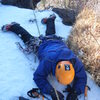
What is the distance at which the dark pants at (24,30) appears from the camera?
215 inches

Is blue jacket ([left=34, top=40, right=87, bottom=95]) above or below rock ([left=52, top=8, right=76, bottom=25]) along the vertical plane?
below

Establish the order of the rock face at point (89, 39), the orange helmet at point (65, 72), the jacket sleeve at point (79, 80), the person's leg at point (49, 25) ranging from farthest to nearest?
the person's leg at point (49, 25), the rock face at point (89, 39), the jacket sleeve at point (79, 80), the orange helmet at point (65, 72)

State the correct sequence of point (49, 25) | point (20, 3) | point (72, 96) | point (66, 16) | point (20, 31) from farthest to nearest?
point (20, 3), point (66, 16), point (49, 25), point (20, 31), point (72, 96)

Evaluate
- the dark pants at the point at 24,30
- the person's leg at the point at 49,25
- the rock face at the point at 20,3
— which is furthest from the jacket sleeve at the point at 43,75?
the rock face at the point at 20,3

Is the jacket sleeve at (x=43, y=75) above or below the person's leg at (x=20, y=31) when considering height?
below

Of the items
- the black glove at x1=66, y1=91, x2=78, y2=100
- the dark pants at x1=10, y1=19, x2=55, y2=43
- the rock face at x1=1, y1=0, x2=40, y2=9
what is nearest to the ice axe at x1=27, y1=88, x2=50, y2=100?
the black glove at x1=66, y1=91, x2=78, y2=100

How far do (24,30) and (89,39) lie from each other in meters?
1.67

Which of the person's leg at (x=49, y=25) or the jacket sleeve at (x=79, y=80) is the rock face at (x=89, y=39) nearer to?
the jacket sleeve at (x=79, y=80)

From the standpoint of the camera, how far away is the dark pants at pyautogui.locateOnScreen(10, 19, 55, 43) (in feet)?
17.9

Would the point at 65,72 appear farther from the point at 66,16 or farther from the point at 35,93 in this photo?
the point at 66,16

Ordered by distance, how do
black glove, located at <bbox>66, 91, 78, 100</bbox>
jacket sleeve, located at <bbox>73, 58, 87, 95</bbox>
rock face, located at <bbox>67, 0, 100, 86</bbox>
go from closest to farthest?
black glove, located at <bbox>66, 91, 78, 100</bbox> < jacket sleeve, located at <bbox>73, 58, 87, 95</bbox> < rock face, located at <bbox>67, 0, 100, 86</bbox>

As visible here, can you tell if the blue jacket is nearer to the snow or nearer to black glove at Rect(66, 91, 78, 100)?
black glove at Rect(66, 91, 78, 100)

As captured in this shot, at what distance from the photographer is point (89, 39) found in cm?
518

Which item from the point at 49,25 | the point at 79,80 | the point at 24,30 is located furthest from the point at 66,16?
the point at 79,80
